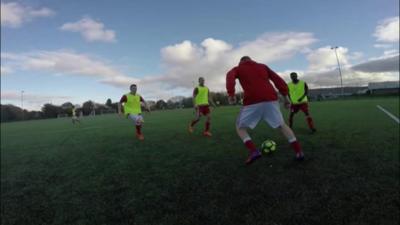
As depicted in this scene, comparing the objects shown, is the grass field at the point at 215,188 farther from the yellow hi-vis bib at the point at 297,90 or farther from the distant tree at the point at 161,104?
the distant tree at the point at 161,104

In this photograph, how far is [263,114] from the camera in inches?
223

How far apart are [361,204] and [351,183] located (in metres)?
0.74

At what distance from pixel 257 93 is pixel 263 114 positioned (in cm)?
42

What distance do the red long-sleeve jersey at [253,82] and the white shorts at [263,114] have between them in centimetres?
9

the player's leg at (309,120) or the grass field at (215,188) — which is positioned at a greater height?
the player's leg at (309,120)

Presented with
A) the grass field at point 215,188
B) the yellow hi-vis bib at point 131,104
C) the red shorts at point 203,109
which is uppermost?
the yellow hi-vis bib at point 131,104

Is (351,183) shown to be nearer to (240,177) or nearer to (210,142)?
(240,177)

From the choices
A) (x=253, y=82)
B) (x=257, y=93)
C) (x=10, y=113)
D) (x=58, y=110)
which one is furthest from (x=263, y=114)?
(x=10, y=113)

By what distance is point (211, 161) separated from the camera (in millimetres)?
6289

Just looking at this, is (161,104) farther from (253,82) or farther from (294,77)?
(253,82)

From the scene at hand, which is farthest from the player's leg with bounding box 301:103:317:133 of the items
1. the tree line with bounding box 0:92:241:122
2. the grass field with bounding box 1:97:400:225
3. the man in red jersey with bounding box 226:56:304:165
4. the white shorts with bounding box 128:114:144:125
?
the tree line with bounding box 0:92:241:122

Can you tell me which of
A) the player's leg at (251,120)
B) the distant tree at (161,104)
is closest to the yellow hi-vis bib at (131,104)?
the player's leg at (251,120)

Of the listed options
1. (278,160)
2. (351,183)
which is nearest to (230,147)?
(278,160)

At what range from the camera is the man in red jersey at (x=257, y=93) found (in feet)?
18.1
